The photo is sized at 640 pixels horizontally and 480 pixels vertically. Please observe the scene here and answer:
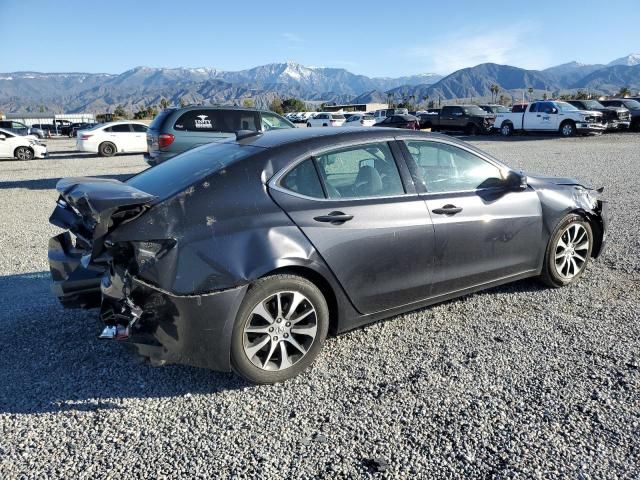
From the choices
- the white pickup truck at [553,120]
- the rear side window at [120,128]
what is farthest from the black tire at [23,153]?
the white pickup truck at [553,120]

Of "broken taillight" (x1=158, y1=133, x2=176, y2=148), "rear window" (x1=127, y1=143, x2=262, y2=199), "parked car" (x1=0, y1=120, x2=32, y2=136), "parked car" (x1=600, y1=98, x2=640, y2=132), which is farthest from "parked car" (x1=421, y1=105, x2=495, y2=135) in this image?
"rear window" (x1=127, y1=143, x2=262, y2=199)

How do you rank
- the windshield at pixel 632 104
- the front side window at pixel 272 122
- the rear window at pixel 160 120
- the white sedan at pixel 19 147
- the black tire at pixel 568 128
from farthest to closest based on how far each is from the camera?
the windshield at pixel 632 104
the black tire at pixel 568 128
the white sedan at pixel 19 147
the front side window at pixel 272 122
the rear window at pixel 160 120

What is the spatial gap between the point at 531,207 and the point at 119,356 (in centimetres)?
362

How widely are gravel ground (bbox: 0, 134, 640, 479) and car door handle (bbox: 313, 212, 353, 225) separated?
1003mm

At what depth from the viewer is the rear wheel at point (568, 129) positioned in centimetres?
2631

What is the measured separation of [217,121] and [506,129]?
21.7 m

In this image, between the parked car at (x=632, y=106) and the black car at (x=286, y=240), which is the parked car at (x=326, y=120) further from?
the black car at (x=286, y=240)

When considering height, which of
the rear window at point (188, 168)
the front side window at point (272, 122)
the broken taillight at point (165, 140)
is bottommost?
the rear window at point (188, 168)

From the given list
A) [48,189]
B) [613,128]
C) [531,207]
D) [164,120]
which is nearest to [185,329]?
[531,207]

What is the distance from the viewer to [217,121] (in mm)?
12156

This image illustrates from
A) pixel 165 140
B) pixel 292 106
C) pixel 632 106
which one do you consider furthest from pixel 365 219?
pixel 292 106

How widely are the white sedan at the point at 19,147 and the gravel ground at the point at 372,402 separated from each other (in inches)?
766

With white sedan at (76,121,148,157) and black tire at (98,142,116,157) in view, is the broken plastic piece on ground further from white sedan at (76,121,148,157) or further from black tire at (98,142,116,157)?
black tire at (98,142,116,157)

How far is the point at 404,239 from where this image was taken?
3.85 m
